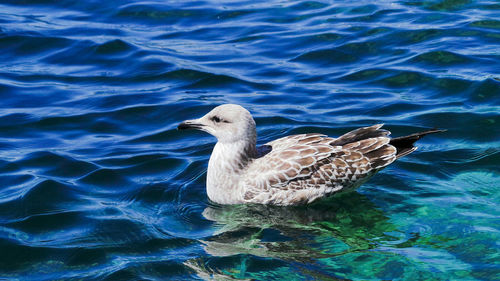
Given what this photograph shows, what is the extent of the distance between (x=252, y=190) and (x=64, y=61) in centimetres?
627

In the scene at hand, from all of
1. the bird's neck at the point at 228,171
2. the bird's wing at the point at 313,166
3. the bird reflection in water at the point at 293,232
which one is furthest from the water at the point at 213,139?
the bird's wing at the point at 313,166

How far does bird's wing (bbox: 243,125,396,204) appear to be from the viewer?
8133 millimetres

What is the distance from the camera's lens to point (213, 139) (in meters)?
10.3

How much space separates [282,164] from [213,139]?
7.51 feet

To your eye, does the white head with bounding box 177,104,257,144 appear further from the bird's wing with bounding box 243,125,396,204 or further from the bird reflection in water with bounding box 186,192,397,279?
the bird reflection in water with bounding box 186,192,397,279

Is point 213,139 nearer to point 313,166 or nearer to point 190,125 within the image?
point 190,125

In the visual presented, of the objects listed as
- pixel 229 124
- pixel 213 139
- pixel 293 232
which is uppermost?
pixel 229 124

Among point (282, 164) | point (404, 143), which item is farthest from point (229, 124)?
point (404, 143)

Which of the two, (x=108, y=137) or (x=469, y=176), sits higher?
(x=108, y=137)

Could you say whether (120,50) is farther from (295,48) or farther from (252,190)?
(252,190)

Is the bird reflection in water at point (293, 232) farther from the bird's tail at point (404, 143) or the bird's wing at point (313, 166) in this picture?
the bird's tail at point (404, 143)

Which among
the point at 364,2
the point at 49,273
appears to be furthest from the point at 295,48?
the point at 49,273

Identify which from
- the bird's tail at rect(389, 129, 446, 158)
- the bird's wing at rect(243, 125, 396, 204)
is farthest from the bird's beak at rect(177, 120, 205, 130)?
the bird's tail at rect(389, 129, 446, 158)

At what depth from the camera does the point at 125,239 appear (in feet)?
24.9
